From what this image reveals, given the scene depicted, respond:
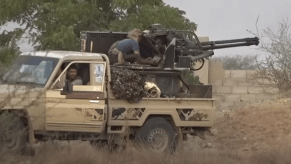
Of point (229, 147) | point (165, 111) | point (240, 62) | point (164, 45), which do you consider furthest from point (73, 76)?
point (240, 62)

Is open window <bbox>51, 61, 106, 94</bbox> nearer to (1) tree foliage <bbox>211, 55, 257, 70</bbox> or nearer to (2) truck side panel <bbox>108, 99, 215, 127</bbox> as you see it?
(2) truck side panel <bbox>108, 99, 215, 127</bbox>

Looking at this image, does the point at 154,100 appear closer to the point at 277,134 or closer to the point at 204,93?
the point at 204,93

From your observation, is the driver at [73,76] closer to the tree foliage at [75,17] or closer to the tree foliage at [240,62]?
the tree foliage at [75,17]

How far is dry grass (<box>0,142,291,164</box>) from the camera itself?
11242 millimetres

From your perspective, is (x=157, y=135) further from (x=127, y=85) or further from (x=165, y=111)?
(x=127, y=85)

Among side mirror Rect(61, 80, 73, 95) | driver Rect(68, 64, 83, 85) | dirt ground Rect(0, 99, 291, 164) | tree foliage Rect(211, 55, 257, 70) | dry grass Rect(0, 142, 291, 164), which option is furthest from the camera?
tree foliage Rect(211, 55, 257, 70)

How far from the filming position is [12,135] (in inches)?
434

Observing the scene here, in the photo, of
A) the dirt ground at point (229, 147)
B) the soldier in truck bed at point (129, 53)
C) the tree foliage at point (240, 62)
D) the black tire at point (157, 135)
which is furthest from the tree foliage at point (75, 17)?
the tree foliage at point (240, 62)

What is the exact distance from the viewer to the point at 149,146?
13.8 metres

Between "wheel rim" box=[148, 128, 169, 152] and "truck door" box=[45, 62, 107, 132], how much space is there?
125 cm

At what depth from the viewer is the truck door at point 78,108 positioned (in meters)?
12.8

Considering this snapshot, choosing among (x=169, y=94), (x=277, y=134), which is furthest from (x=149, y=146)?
(x=277, y=134)

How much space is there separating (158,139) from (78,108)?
198 cm

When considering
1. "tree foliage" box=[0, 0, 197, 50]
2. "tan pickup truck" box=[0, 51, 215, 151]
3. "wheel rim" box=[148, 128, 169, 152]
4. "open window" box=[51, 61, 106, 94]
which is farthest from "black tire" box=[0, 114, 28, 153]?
"tree foliage" box=[0, 0, 197, 50]
